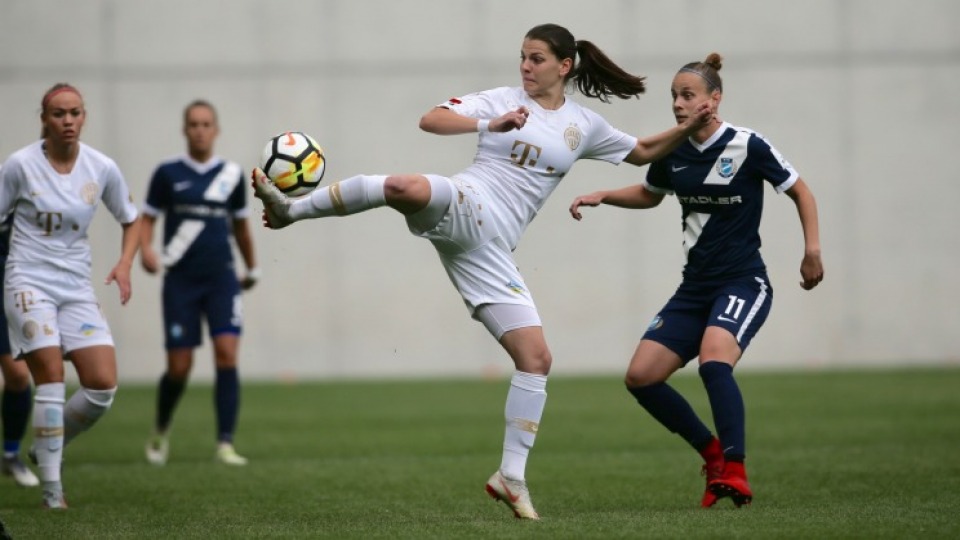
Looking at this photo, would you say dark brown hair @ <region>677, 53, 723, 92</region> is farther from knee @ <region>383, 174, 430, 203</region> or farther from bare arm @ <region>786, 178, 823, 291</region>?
knee @ <region>383, 174, 430, 203</region>

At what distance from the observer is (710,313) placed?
6.92 meters

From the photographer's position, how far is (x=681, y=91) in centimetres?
685

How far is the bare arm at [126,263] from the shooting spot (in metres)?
7.66

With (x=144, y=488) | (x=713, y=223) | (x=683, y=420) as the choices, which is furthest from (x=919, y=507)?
(x=144, y=488)

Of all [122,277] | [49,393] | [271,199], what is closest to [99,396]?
[49,393]

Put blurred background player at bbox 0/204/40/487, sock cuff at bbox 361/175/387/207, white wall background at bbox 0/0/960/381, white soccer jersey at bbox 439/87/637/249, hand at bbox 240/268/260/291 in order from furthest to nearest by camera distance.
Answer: white wall background at bbox 0/0/960/381
hand at bbox 240/268/260/291
blurred background player at bbox 0/204/40/487
white soccer jersey at bbox 439/87/637/249
sock cuff at bbox 361/175/387/207

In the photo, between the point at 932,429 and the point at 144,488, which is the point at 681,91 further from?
the point at 932,429

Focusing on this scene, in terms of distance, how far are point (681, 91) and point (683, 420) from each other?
1614mm

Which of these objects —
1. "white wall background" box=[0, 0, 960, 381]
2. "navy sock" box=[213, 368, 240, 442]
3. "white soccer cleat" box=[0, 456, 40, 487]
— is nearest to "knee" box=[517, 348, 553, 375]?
"white soccer cleat" box=[0, 456, 40, 487]

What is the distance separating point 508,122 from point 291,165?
40.7 inches

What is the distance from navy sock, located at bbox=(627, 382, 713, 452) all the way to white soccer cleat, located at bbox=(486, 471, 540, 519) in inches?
38.3

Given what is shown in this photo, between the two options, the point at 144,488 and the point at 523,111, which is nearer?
the point at 523,111

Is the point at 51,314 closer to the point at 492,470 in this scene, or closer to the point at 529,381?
the point at 529,381

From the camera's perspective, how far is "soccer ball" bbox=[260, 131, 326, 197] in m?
6.29
